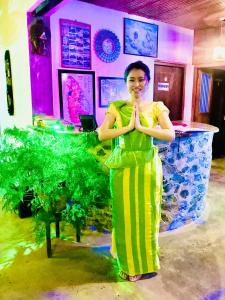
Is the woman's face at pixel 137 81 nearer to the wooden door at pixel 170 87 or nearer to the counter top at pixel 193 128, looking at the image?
the counter top at pixel 193 128

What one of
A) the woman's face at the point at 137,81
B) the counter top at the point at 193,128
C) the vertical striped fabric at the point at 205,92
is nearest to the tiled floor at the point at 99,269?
the counter top at the point at 193,128

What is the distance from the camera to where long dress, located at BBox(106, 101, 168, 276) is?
1.86 meters

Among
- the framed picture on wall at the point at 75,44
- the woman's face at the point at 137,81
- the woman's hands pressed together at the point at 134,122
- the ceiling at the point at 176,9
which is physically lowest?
the woman's hands pressed together at the point at 134,122

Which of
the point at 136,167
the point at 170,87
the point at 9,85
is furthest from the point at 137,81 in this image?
the point at 170,87

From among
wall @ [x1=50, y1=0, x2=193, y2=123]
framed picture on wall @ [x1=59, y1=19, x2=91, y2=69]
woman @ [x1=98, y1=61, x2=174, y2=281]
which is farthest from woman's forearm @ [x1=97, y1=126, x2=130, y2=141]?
framed picture on wall @ [x1=59, y1=19, x2=91, y2=69]

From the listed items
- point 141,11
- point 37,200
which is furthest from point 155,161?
point 141,11

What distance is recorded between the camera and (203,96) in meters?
5.71

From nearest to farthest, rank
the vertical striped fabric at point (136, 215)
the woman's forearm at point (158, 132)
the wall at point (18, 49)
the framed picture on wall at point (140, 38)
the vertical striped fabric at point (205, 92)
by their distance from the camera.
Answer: the woman's forearm at point (158, 132) → the vertical striped fabric at point (136, 215) → the wall at point (18, 49) → the framed picture on wall at point (140, 38) → the vertical striped fabric at point (205, 92)

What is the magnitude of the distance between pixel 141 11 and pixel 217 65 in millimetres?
1910

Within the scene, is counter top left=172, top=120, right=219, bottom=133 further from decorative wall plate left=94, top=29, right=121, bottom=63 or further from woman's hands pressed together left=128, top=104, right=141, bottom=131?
decorative wall plate left=94, top=29, right=121, bottom=63

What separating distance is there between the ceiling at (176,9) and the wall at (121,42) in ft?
0.44

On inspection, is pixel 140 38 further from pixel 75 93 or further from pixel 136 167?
pixel 136 167

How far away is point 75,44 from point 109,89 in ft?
2.79

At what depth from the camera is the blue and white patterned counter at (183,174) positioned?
2641 mm
